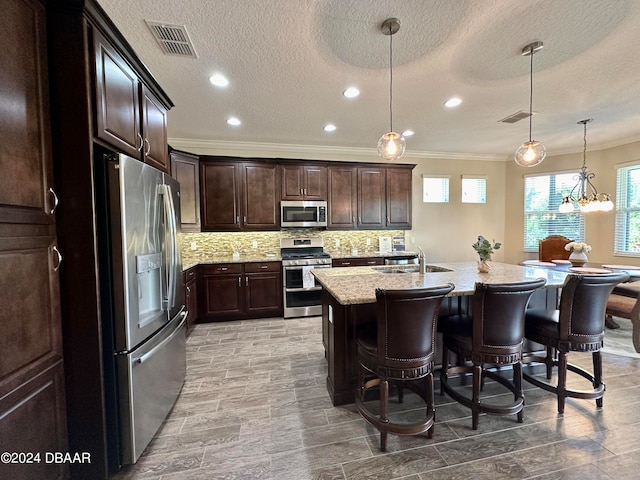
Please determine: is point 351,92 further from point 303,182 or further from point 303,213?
point 303,213

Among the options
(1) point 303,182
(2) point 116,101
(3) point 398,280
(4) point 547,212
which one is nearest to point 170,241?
(2) point 116,101

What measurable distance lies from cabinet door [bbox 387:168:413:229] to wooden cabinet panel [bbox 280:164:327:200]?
127 centimetres

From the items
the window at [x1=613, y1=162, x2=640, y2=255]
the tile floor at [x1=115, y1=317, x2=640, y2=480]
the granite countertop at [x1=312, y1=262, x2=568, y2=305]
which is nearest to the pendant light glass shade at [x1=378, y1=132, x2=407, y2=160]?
the granite countertop at [x1=312, y1=262, x2=568, y2=305]

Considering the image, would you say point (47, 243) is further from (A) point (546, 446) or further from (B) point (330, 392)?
(A) point (546, 446)

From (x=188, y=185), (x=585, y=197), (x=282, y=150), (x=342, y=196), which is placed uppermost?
(x=282, y=150)

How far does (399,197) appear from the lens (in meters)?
5.15

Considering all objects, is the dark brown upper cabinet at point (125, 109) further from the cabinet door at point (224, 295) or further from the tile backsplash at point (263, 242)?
the tile backsplash at point (263, 242)

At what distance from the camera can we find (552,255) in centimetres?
495

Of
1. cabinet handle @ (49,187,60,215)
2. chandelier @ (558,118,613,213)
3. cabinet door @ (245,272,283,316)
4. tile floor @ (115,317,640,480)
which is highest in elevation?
chandelier @ (558,118,613,213)

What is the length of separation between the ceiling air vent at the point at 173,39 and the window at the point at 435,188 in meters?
4.65

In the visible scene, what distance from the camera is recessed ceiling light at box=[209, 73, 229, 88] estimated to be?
2.67 meters

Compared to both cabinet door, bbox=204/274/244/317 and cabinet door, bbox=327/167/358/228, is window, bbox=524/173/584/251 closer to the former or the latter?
cabinet door, bbox=327/167/358/228

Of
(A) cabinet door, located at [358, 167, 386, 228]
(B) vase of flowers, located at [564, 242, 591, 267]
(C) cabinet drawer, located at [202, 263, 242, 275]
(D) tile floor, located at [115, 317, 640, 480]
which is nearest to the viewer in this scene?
(D) tile floor, located at [115, 317, 640, 480]

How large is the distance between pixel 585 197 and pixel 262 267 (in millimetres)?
5619
